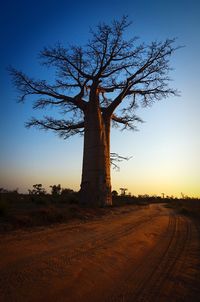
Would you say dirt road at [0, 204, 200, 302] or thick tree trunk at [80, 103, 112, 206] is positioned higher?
thick tree trunk at [80, 103, 112, 206]

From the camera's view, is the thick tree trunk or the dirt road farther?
the thick tree trunk

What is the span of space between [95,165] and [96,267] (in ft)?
21.2

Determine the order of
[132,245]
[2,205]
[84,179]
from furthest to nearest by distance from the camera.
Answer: [84,179], [2,205], [132,245]

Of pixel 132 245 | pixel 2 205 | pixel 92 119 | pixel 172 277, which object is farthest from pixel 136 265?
pixel 92 119

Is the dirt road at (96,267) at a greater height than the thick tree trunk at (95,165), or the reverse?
the thick tree trunk at (95,165)

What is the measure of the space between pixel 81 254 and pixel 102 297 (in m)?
1.10

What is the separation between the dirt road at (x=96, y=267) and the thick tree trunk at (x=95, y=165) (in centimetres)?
436

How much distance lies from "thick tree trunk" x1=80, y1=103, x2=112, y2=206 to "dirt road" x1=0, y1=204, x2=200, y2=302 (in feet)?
14.3

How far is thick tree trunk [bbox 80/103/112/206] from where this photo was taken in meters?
9.27

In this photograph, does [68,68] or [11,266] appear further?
[68,68]

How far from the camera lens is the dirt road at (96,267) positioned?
233cm

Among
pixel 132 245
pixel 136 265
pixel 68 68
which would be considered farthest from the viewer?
pixel 68 68

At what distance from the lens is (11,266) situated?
272 centimetres

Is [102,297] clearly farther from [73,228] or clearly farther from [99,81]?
[99,81]
